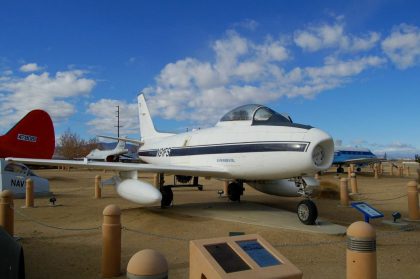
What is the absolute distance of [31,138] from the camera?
1808 cm

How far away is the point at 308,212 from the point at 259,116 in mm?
2959

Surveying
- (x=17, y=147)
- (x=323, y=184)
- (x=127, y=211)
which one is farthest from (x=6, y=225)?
(x=323, y=184)

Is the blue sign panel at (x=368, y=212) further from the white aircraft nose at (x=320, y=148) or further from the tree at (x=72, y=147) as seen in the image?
the tree at (x=72, y=147)

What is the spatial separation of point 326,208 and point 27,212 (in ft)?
32.3

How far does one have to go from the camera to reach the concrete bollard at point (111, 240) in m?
4.85

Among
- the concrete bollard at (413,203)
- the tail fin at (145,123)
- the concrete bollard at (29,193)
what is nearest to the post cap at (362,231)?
the concrete bollard at (413,203)

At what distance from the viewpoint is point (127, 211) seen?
1108 cm

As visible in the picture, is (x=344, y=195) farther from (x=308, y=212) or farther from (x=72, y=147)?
(x=72, y=147)

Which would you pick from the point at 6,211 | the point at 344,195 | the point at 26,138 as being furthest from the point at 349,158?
the point at 6,211

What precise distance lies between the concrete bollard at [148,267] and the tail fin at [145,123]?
44.2ft

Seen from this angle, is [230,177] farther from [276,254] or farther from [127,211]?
[276,254]

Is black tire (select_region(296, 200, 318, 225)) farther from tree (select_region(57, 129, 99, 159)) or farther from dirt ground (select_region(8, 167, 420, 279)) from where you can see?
tree (select_region(57, 129, 99, 159))

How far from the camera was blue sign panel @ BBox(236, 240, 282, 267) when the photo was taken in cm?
299

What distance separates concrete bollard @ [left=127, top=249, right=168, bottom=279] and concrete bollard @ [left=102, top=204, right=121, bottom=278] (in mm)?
2157
